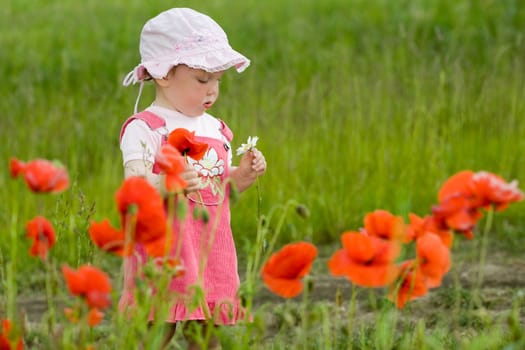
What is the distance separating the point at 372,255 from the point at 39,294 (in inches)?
131

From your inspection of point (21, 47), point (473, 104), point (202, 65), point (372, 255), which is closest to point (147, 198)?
point (372, 255)

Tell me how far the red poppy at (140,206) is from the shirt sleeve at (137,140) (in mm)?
1112

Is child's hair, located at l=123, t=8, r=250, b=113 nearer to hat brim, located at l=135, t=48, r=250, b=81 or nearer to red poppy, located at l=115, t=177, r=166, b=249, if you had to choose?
hat brim, located at l=135, t=48, r=250, b=81

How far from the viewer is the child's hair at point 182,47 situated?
11.3 ft

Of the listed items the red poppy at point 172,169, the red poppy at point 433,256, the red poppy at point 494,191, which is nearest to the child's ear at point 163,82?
the red poppy at point 172,169

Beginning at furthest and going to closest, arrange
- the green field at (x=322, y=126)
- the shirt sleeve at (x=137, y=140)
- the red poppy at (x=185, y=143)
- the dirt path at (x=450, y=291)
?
1. the green field at (x=322, y=126)
2. the dirt path at (x=450, y=291)
3. the shirt sleeve at (x=137, y=140)
4. the red poppy at (x=185, y=143)

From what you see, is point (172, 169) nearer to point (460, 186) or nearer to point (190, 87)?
point (460, 186)

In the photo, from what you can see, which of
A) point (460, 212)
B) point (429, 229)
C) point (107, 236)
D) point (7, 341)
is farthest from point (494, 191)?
point (7, 341)

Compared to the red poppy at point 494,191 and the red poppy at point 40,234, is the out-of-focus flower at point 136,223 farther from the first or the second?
the red poppy at point 494,191

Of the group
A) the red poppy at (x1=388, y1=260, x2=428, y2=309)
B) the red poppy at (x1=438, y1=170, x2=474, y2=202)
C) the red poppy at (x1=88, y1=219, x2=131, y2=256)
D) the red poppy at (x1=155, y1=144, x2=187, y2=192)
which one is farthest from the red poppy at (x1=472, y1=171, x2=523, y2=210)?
the red poppy at (x1=88, y1=219, x2=131, y2=256)

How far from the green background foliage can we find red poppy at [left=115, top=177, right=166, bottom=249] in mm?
923

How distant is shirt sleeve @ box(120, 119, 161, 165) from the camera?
340 centimetres

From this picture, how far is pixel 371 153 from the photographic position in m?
6.23

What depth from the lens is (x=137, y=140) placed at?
3430 millimetres
